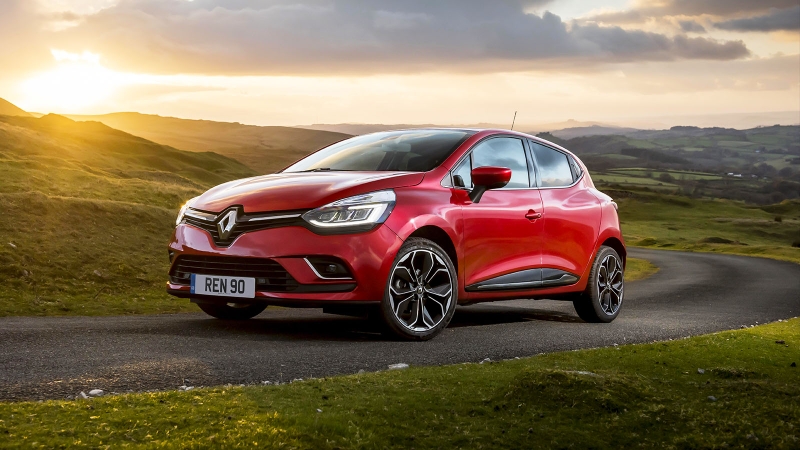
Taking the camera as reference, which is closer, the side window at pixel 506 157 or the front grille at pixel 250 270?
the front grille at pixel 250 270

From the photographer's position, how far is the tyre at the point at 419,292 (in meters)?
7.66

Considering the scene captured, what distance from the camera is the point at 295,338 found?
26.3 ft

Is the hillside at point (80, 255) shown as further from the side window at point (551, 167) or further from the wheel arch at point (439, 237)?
the side window at point (551, 167)

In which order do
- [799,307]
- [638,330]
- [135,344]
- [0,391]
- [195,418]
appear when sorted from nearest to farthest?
[195,418], [0,391], [135,344], [638,330], [799,307]

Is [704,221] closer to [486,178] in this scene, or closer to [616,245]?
[616,245]

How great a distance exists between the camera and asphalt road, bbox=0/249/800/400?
5.87 m

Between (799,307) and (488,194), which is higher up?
(488,194)

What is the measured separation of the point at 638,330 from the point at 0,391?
22.2ft

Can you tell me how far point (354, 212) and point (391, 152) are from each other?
1.66m

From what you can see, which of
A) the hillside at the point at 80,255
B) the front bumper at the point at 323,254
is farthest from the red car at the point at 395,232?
the hillside at the point at 80,255

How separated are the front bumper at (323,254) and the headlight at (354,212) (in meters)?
0.09

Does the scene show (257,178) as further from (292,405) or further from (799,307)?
(799,307)

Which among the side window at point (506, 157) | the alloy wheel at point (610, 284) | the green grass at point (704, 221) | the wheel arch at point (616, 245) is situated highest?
Answer: the side window at point (506, 157)

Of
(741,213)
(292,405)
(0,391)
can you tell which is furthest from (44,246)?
(741,213)
